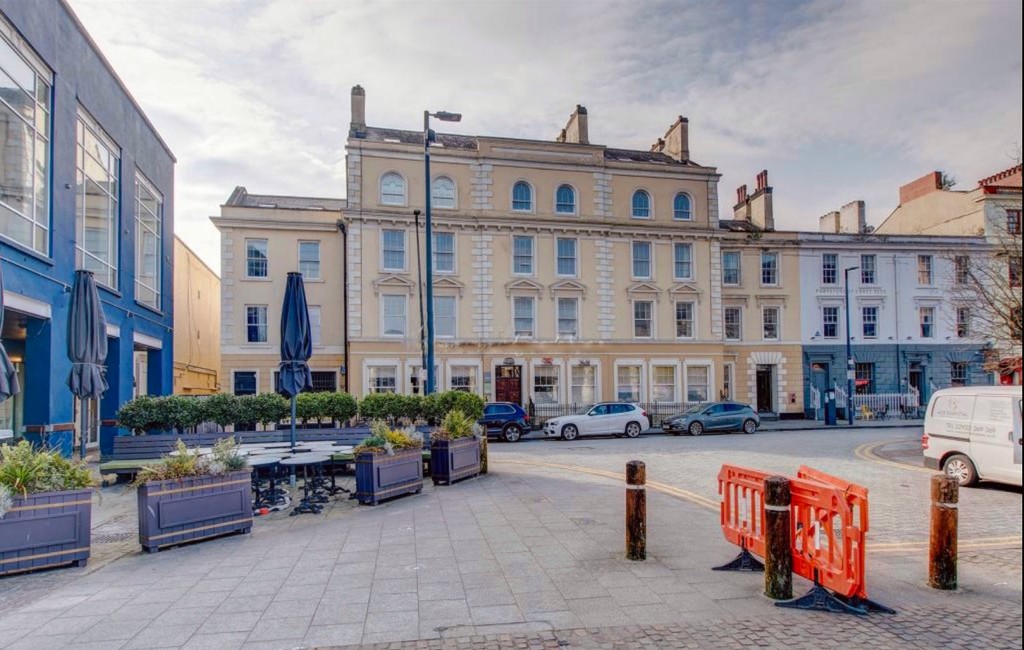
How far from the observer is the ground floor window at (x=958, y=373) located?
118ft

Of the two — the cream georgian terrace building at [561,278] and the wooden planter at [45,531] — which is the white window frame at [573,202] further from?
the wooden planter at [45,531]

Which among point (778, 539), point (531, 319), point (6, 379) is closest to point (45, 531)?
point (6, 379)

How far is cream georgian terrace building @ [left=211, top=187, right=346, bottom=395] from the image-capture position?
2981 cm

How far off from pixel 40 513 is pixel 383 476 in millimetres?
4762

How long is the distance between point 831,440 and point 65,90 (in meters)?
24.6

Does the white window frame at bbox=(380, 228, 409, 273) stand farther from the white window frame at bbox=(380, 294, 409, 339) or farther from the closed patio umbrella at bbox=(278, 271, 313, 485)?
the closed patio umbrella at bbox=(278, 271, 313, 485)

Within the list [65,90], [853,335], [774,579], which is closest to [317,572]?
[774,579]

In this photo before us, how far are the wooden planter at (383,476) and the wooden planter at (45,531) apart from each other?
13.2ft

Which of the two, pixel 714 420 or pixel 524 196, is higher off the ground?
pixel 524 196

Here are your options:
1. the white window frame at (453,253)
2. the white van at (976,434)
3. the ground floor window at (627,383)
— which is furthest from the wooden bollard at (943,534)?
the white window frame at (453,253)

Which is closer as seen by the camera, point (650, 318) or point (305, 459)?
point (305, 459)

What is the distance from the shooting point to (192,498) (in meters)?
8.15

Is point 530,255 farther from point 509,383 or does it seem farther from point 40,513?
point 40,513

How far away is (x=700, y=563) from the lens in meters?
7.10
